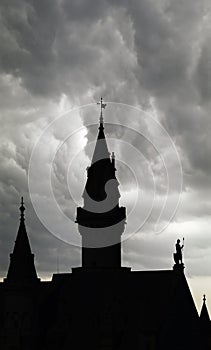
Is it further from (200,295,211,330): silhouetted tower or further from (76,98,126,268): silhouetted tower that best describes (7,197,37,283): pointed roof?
(200,295,211,330): silhouetted tower

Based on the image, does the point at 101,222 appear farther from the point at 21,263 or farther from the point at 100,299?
the point at 21,263

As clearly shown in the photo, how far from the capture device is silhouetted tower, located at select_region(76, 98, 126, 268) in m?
87.1

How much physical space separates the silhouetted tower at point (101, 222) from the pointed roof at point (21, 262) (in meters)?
6.33

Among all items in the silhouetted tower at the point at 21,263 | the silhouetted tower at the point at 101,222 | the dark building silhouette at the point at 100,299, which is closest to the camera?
the dark building silhouette at the point at 100,299

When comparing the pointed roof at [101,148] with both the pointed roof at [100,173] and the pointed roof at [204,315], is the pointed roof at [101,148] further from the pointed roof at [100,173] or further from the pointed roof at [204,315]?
the pointed roof at [204,315]

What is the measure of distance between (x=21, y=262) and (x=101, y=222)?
9.65 meters

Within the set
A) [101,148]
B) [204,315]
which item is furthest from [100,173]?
[204,315]

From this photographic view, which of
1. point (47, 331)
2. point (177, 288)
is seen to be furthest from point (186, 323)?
point (47, 331)

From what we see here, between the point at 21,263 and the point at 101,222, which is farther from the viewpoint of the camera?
the point at 101,222

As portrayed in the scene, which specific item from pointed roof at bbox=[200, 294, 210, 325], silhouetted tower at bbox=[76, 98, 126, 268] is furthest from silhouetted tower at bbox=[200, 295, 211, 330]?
silhouetted tower at bbox=[76, 98, 126, 268]

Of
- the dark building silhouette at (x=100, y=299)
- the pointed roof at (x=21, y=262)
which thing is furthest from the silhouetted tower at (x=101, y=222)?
the pointed roof at (x=21, y=262)

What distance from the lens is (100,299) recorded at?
3310 inches

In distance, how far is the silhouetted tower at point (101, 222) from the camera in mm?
87062

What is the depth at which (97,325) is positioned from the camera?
273ft
